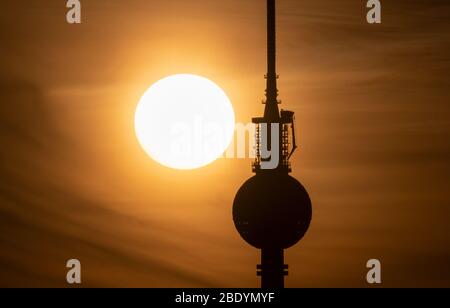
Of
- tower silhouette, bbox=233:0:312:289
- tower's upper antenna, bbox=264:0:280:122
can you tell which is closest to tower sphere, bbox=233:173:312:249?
tower silhouette, bbox=233:0:312:289

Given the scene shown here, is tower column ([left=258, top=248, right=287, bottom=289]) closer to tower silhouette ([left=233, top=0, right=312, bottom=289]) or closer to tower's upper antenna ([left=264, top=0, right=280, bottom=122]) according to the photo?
Result: tower silhouette ([left=233, top=0, right=312, bottom=289])

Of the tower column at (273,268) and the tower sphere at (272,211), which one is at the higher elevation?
the tower sphere at (272,211)

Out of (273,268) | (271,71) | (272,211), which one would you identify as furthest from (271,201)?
(271,71)

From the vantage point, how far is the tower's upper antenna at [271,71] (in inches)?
3007

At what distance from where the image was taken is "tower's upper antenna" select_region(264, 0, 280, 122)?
251 feet

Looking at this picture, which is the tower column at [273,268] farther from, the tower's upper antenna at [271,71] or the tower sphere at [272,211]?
the tower's upper antenna at [271,71]

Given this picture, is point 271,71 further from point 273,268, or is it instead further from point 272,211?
point 273,268

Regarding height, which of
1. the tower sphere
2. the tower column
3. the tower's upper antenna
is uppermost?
the tower's upper antenna

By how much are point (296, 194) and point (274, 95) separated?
8023 mm

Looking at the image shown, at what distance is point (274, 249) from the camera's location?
254 ft

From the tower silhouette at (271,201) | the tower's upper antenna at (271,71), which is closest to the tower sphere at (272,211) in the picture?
the tower silhouette at (271,201)
